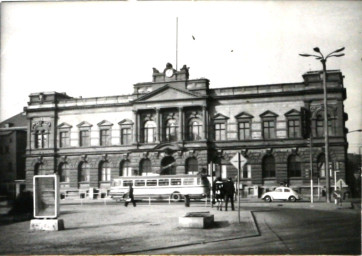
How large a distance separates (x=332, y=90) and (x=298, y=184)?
10.0m

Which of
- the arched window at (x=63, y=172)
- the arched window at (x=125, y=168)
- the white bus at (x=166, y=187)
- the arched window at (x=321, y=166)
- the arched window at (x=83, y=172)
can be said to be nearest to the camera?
the white bus at (x=166, y=187)

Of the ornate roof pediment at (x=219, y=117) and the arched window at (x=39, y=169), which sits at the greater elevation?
the ornate roof pediment at (x=219, y=117)

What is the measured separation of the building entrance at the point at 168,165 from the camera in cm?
4975

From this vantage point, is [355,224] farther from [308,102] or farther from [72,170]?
[72,170]

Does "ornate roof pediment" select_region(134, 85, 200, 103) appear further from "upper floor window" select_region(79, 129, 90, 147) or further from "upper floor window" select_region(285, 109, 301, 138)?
"upper floor window" select_region(285, 109, 301, 138)

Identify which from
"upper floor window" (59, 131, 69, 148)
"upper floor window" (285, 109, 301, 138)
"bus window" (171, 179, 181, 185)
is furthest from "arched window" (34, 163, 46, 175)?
"upper floor window" (285, 109, 301, 138)

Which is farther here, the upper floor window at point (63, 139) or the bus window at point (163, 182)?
the upper floor window at point (63, 139)

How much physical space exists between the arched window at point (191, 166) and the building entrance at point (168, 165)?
1423 mm

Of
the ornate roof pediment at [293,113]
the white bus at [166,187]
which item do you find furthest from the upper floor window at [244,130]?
the white bus at [166,187]

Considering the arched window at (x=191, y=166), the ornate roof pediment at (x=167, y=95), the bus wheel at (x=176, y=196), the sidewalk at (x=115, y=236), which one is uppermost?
the ornate roof pediment at (x=167, y=95)

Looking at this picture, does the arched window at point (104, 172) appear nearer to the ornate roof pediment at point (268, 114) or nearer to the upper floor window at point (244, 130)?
the upper floor window at point (244, 130)

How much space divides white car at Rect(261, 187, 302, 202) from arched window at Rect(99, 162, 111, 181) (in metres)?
20.2

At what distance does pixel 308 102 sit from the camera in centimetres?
4703

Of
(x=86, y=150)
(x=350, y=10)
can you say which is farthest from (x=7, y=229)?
(x=86, y=150)
